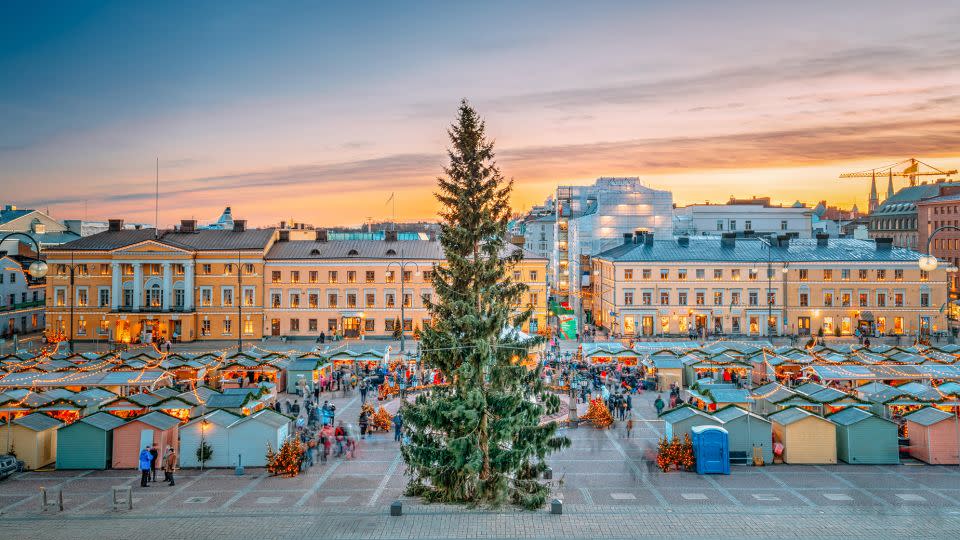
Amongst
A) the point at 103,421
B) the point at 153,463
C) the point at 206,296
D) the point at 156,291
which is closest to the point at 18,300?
the point at 156,291

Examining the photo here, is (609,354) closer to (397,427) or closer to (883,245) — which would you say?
(397,427)

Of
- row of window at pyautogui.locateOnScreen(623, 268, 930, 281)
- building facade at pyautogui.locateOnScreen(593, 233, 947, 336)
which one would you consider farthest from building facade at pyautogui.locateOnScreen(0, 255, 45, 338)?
row of window at pyautogui.locateOnScreen(623, 268, 930, 281)

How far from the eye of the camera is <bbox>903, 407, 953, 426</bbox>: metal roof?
1165 inches

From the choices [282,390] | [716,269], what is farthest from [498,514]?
[716,269]

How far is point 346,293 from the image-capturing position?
74.1m

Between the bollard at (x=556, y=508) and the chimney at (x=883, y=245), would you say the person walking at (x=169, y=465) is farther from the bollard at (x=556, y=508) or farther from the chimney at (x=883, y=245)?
the chimney at (x=883, y=245)

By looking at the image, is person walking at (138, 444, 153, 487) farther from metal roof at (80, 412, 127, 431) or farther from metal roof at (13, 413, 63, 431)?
metal roof at (13, 413, 63, 431)

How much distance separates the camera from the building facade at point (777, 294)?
7262 centimetres

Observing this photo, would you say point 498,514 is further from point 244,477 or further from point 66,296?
point 66,296

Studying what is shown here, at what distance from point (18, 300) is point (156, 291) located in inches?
827

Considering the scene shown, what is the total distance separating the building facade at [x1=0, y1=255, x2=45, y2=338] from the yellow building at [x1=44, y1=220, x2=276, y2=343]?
6.79m

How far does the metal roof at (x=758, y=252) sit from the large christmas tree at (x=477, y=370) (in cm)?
5333

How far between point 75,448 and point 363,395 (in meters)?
16.6

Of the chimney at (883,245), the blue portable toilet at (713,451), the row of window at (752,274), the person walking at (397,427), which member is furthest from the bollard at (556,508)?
the chimney at (883,245)
